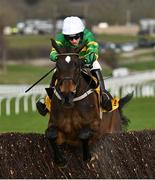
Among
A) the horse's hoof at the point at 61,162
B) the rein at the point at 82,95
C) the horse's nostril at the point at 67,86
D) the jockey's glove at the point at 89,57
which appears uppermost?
the jockey's glove at the point at 89,57

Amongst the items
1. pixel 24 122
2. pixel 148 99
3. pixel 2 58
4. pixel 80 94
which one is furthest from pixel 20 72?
pixel 80 94

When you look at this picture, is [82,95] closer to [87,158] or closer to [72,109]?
[72,109]

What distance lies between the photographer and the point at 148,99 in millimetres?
23547

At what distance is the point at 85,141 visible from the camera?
22.7 feet

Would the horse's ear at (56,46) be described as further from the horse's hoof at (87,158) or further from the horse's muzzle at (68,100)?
the horse's hoof at (87,158)

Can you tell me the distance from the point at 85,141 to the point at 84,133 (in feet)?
0.28

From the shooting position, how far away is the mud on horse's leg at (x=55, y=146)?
22.4 ft

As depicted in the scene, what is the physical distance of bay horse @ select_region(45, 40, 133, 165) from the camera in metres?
6.67

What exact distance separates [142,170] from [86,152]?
1.86ft

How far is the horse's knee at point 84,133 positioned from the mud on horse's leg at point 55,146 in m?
0.25

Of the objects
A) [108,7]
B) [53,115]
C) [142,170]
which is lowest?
[108,7]

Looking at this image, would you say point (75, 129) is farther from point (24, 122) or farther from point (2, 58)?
point (2, 58)

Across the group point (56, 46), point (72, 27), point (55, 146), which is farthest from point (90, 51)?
point (55, 146)

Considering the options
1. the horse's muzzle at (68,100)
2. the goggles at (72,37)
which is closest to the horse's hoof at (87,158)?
the horse's muzzle at (68,100)
